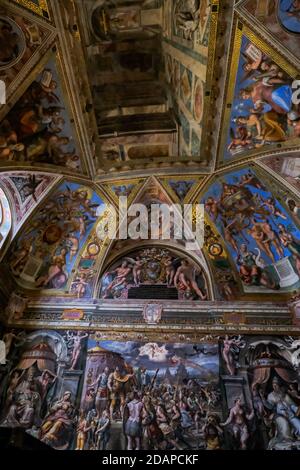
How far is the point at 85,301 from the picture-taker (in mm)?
12250

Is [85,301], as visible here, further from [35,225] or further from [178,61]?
[178,61]

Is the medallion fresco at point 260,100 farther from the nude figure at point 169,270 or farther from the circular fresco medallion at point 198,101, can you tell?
the nude figure at point 169,270

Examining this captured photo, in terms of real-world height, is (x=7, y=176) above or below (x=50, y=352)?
above

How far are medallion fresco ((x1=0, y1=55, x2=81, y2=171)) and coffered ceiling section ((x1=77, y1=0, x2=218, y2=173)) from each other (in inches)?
42.0

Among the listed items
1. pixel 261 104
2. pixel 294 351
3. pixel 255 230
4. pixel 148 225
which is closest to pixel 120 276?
pixel 148 225

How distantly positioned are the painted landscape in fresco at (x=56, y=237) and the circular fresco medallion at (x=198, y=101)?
14.6 ft

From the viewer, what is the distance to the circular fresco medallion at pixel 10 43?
332 inches

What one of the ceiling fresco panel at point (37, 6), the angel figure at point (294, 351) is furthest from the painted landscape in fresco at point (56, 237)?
the angel figure at point (294, 351)

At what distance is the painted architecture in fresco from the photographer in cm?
917

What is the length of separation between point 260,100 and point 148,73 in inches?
133

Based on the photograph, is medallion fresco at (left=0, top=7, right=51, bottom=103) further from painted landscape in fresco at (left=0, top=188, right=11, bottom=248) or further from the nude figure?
the nude figure

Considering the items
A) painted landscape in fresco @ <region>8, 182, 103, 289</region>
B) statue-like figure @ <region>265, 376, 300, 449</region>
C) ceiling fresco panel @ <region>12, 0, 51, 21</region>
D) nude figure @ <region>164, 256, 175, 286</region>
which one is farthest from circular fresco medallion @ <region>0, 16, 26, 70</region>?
statue-like figure @ <region>265, 376, 300, 449</region>

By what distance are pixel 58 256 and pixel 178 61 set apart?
7523 millimetres
